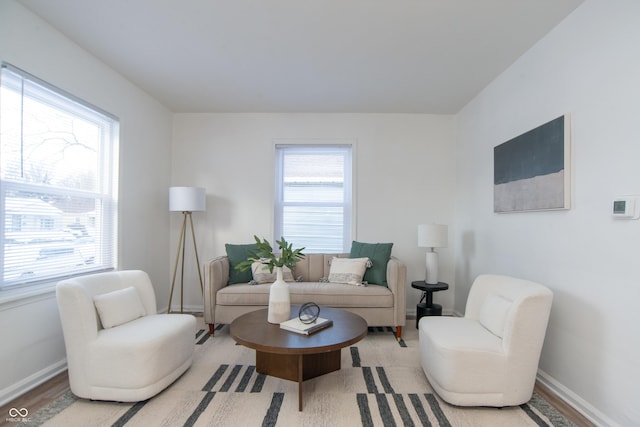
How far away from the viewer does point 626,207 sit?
1763mm

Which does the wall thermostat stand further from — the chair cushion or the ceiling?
the chair cushion

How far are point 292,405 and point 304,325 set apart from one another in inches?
19.7

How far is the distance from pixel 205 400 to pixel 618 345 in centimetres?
252

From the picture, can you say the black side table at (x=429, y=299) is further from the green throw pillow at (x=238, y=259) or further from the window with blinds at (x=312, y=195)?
the green throw pillow at (x=238, y=259)

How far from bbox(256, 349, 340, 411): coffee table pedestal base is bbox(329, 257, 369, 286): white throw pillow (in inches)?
A: 46.0

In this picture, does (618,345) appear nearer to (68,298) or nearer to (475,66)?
(475,66)

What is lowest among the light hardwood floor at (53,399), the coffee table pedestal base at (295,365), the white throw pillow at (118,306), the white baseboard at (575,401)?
the light hardwood floor at (53,399)

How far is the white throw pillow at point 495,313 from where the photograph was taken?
216 cm

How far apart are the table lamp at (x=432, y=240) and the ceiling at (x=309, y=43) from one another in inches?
59.3

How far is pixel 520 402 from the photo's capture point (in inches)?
80.9

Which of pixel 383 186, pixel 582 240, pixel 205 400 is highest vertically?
pixel 383 186

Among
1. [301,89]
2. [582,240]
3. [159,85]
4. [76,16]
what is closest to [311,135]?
[301,89]

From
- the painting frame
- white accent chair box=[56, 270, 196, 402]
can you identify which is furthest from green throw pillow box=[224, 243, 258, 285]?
the painting frame

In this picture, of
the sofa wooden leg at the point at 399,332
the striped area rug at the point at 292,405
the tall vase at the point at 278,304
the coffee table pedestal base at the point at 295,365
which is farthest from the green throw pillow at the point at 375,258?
the tall vase at the point at 278,304
